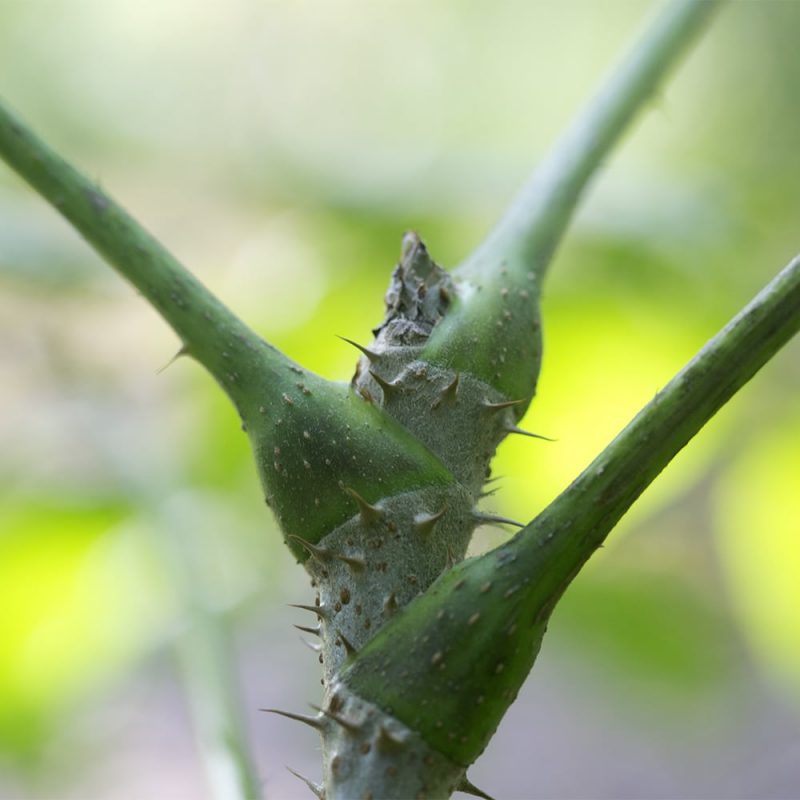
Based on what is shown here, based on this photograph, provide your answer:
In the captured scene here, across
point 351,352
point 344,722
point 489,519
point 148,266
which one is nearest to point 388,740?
point 344,722

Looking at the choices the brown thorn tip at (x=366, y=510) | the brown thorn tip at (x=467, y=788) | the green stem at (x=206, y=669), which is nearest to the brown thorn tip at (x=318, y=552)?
the brown thorn tip at (x=366, y=510)

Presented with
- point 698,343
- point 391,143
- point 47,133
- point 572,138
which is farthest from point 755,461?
point 47,133

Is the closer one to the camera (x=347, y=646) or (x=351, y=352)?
(x=347, y=646)

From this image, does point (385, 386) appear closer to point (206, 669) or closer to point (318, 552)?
point (318, 552)

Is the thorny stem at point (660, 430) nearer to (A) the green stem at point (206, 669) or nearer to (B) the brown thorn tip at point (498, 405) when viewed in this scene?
(B) the brown thorn tip at point (498, 405)

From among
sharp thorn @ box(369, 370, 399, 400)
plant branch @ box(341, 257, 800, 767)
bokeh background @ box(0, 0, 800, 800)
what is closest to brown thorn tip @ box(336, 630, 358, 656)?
plant branch @ box(341, 257, 800, 767)

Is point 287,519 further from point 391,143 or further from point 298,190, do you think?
point 391,143
